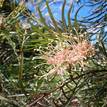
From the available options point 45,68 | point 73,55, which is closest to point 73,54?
point 73,55

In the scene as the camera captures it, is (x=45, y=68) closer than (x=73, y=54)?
No

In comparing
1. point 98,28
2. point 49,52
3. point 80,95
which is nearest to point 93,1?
point 98,28

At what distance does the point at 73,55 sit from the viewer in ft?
1.97

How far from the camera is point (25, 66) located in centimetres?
71

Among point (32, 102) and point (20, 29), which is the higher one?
point (20, 29)

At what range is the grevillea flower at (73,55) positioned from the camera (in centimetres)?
60

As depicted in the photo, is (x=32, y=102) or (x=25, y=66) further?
(x=25, y=66)

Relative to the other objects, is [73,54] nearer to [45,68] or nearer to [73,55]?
[73,55]

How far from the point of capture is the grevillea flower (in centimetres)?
60

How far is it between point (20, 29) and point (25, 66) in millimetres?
73

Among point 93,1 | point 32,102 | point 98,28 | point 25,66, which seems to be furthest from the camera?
point 93,1

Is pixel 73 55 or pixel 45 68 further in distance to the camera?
pixel 45 68

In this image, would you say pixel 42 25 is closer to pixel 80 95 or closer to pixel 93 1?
pixel 80 95

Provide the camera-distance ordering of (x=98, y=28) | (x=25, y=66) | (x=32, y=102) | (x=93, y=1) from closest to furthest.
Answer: (x=32, y=102) < (x=25, y=66) < (x=98, y=28) < (x=93, y=1)
